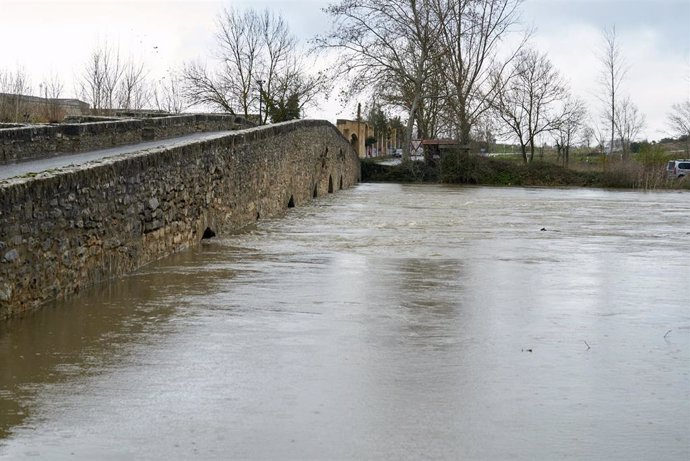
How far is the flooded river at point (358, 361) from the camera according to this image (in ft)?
15.1

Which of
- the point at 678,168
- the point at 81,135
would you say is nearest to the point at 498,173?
the point at 678,168

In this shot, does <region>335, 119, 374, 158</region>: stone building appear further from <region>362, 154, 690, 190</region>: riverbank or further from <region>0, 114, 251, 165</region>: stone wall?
<region>0, 114, 251, 165</region>: stone wall

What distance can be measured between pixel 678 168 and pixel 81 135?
34678 millimetres

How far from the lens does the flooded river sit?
4.62 m

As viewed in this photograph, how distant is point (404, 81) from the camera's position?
42.9m

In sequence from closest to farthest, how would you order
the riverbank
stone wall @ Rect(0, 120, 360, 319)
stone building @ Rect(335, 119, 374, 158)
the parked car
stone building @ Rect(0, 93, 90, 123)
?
stone wall @ Rect(0, 120, 360, 319)
stone building @ Rect(0, 93, 90, 123)
the riverbank
the parked car
stone building @ Rect(335, 119, 374, 158)

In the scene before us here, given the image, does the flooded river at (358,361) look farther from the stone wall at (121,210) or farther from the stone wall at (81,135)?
the stone wall at (81,135)

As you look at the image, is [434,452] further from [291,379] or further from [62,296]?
[62,296]

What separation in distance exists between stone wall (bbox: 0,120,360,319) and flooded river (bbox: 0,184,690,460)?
0.85ft

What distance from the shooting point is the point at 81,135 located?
16.3m

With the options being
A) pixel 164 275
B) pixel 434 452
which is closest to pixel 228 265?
pixel 164 275

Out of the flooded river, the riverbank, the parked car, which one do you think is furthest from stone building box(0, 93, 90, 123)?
the parked car

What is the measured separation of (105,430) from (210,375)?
1.18m

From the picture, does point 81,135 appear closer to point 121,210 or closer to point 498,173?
point 121,210
